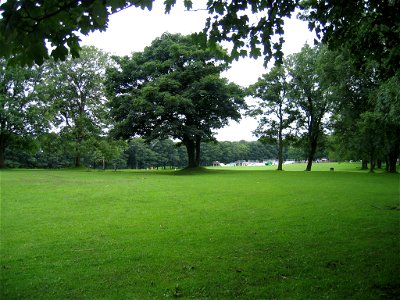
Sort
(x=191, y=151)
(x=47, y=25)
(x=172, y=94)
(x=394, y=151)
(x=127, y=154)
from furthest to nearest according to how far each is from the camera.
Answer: (x=127, y=154)
(x=191, y=151)
(x=394, y=151)
(x=172, y=94)
(x=47, y=25)

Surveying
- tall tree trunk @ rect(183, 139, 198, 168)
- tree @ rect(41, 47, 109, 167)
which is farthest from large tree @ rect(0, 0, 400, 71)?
tree @ rect(41, 47, 109, 167)

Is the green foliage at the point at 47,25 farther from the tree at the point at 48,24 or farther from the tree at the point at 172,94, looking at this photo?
the tree at the point at 172,94

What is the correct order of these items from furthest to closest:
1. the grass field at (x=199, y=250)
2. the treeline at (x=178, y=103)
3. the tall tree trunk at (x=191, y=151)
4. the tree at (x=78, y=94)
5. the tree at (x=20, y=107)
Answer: the tree at (x=78, y=94)
the tree at (x=20, y=107)
the tall tree trunk at (x=191, y=151)
the treeline at (x=178, y=103)
the grass field at (x=199, y=250)

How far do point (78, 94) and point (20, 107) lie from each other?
295 inches

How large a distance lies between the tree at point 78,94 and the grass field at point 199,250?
33.5 metres

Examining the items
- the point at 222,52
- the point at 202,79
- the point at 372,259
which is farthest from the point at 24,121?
the point at 372,259

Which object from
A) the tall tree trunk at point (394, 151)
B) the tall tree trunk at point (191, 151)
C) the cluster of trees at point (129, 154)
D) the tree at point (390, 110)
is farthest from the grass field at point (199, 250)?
the cluster of trees at point (129, 154)

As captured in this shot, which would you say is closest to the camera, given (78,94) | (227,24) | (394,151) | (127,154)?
(227,24)

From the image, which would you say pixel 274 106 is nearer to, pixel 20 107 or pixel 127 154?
pixel 20 107

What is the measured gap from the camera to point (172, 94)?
113 ft

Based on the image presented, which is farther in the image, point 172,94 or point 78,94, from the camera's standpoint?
point 78,94

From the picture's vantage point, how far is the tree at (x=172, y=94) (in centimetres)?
3319

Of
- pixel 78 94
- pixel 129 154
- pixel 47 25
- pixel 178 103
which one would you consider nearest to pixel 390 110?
pixel 178 103

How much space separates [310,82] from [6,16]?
42.3m
